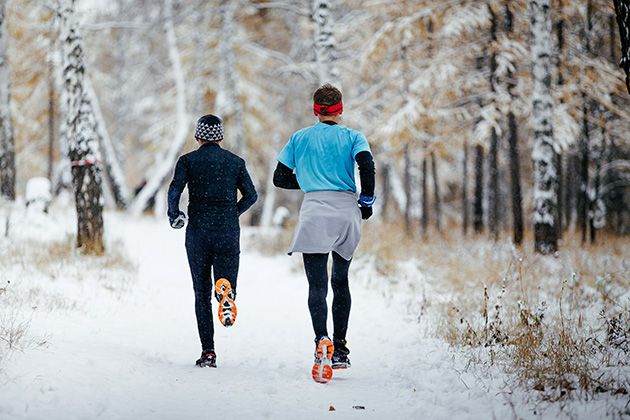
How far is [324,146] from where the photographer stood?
4.88 meters

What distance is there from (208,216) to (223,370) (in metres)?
1.32

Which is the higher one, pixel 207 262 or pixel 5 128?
pixel 5 128

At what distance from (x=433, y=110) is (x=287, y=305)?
754cm

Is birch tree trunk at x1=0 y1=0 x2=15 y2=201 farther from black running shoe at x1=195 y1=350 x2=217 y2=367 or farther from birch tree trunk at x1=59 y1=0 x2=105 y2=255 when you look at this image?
black running shoe at x1=195 y1=350 x2=217 y2=367

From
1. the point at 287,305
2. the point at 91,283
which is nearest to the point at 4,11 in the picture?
the point at 91,283

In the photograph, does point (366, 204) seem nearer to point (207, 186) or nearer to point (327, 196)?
→ point (327, 196)

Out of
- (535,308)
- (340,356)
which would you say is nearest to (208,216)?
(340,356)

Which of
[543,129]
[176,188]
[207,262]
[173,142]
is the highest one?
[173,142]

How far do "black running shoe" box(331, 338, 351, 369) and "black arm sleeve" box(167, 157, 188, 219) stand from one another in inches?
68.7

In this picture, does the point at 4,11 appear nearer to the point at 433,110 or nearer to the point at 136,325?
the point at 433,110

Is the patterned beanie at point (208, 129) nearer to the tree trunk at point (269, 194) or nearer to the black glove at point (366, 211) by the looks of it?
the black glove at point (366, 211)

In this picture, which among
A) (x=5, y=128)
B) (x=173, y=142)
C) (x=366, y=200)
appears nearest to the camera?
(x=366, y=200)

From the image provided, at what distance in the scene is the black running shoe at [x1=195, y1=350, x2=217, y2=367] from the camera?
16.6ft

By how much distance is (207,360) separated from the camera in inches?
200
